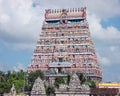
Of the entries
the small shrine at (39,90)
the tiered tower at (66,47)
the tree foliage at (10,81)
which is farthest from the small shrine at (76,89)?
the tiered tower at (66,47)

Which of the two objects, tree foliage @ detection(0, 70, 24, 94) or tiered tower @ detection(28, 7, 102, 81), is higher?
tiered tower @ detection(28, 7, 102, 81)

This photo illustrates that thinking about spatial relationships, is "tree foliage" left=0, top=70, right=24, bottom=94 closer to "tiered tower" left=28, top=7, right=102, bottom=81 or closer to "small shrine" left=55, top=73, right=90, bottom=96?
"tiered tower" left=28, top=7, right=102, bottom=81

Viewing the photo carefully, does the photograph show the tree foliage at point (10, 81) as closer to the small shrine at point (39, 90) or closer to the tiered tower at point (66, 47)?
the tiered tower at point (66, 47)

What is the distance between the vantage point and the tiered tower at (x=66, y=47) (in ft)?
371

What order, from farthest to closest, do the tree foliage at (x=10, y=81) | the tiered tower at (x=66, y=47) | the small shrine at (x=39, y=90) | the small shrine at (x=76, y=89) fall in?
the tiered tower at (x=66, y=47) → the tree foliage at (x=10, y=81) → the small shrine at (x=39, y=90) → the small shrine at (x=76, y=89)

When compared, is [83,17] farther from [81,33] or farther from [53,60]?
[53,60]

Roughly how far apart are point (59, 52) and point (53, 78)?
7.32 m

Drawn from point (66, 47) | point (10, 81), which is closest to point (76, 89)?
point (10, 81)

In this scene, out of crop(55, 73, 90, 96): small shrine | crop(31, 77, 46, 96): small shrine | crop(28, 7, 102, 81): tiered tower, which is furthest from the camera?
crop(28, 7, 102, 81): tiered tower

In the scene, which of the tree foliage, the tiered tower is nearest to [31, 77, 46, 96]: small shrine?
the tree foliage

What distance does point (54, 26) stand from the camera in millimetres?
118875

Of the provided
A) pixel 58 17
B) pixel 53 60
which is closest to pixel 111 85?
pixel 53 60

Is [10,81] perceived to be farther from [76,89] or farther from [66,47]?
[76,89]

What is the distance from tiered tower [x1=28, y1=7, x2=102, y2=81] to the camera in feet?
371
